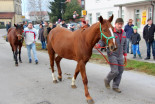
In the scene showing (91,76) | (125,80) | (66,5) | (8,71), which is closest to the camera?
(125,80)

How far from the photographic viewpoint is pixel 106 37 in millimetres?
3551

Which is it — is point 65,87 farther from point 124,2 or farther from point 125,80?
point 124,2

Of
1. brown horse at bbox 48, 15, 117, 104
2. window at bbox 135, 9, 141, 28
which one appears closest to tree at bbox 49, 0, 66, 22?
window at bbox 135, 9, 141, 28

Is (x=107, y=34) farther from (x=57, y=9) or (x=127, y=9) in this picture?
(x=57, y=9)

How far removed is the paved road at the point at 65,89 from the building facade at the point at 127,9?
14.6 m

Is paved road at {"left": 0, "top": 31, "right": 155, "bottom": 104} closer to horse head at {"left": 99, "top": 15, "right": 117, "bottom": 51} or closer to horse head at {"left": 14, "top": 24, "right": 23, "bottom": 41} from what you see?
Answer: horse head at {"left": 99, "top": 15, "right": 117, "bottom": 51}

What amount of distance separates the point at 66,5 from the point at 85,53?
39.6 metres

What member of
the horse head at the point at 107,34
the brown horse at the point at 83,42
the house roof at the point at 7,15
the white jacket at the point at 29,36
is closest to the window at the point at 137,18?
the white jacket at the point at 29,36

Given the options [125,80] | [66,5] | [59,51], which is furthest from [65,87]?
[66,5]

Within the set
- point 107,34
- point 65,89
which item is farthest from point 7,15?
point 107,34

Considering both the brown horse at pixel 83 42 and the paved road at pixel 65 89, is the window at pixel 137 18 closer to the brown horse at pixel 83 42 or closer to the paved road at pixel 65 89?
the paved road at pixel 65 89

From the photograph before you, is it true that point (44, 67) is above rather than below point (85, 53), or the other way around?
below

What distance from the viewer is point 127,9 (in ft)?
72.4

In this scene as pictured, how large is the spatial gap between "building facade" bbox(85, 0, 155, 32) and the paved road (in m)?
14.6
